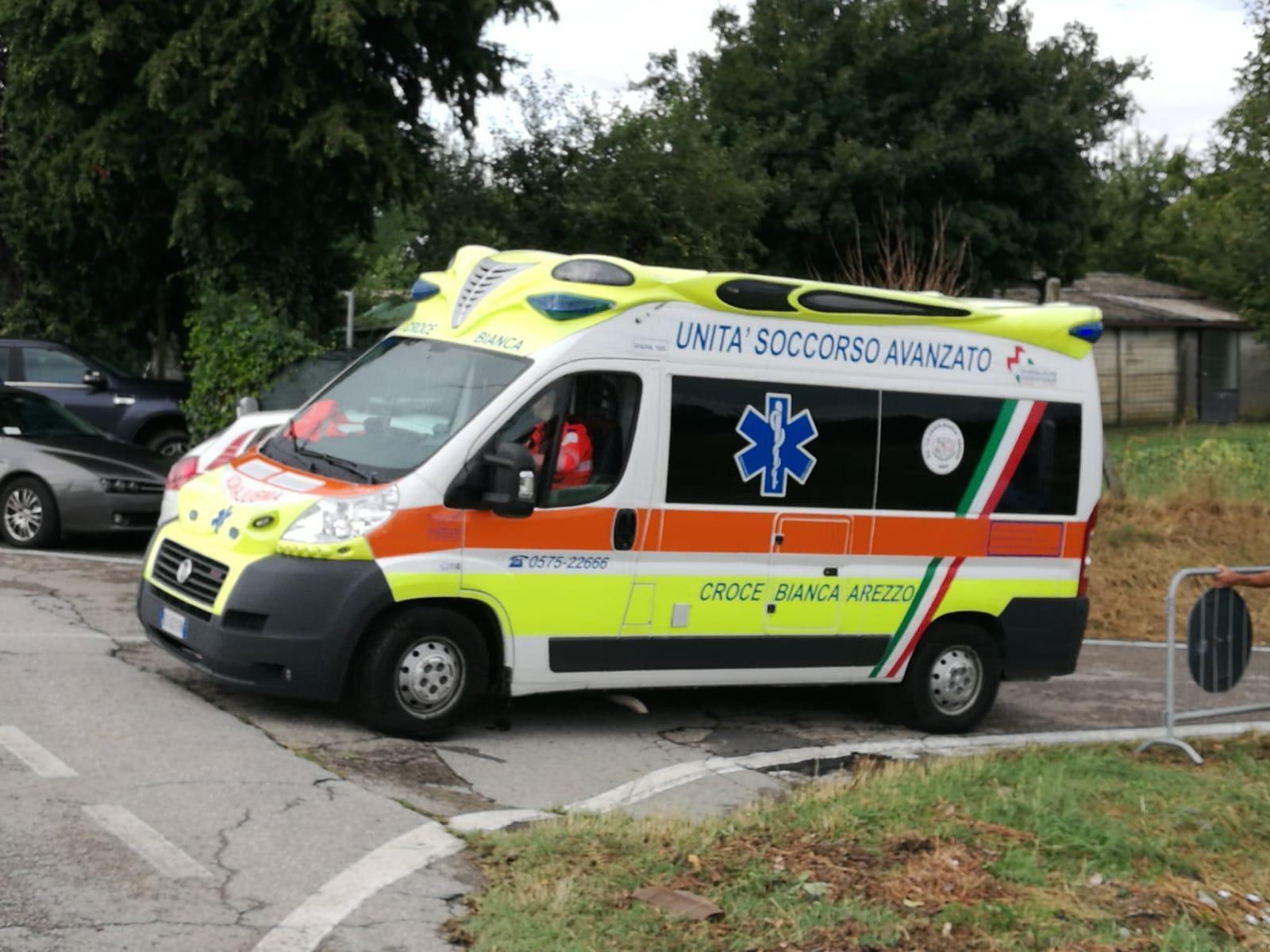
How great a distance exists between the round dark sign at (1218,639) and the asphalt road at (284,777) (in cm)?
162

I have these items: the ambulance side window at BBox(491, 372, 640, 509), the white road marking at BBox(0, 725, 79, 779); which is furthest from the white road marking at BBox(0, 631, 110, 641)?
the ambulance side window at BBox(491, 372, 640, 509)

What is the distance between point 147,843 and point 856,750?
13.2ft

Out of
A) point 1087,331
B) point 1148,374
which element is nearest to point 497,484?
point 1087,331

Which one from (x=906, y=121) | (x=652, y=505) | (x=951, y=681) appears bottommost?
(x=951, y=681)

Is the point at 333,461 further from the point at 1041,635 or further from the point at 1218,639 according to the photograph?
the point at 1218,639

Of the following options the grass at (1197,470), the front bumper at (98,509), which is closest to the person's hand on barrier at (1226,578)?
the grass at (1197,470)

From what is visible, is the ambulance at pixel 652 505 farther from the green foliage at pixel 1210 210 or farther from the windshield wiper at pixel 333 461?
the green foliage at pixel 1210 210

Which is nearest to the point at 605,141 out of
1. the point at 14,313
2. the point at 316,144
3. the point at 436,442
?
the point at 316,144

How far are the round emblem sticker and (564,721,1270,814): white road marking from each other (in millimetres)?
1501

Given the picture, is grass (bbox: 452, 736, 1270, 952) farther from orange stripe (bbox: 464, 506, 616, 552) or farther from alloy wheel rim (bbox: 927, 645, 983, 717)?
alloy wheel rim (bbox: 927, 645, 983, 717)

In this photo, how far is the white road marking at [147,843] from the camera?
575 centimetres

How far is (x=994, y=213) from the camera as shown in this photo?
3331 cm

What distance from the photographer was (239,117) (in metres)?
17.1

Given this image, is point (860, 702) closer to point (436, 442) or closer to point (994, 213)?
point (436, 442)
